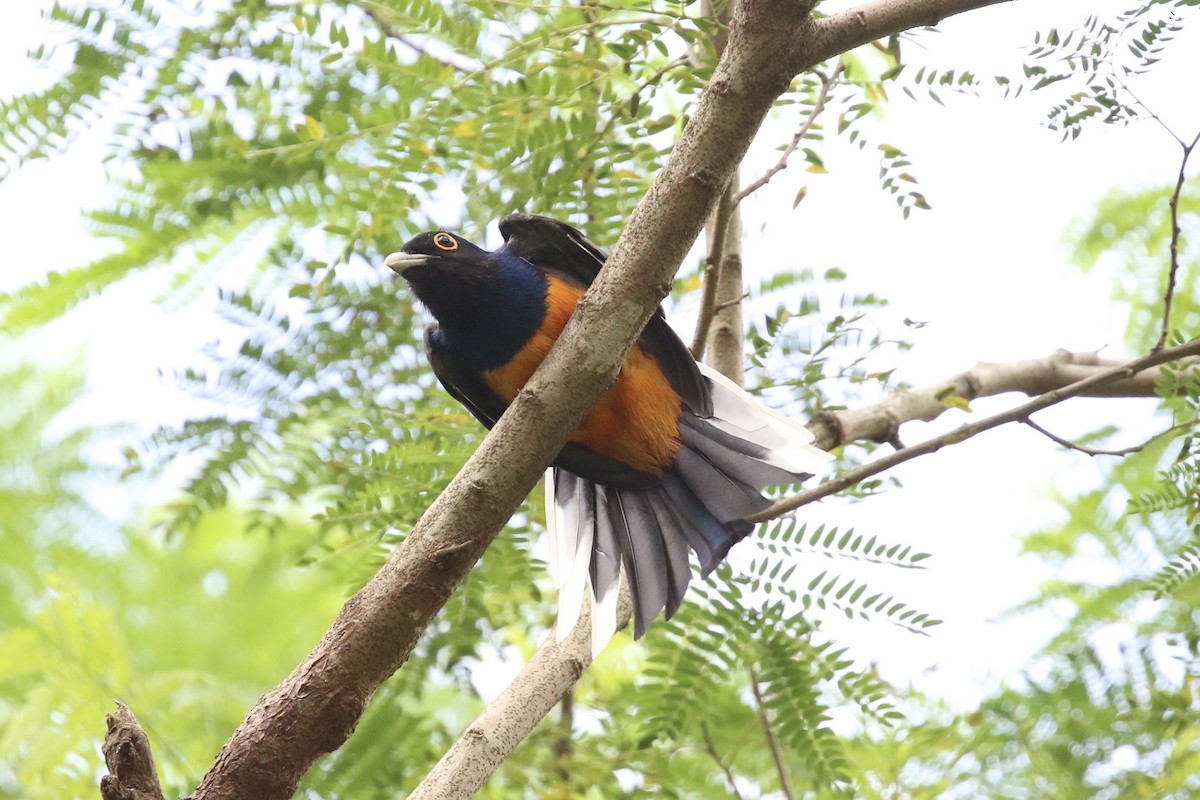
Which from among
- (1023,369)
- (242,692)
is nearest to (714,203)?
(1023,369)

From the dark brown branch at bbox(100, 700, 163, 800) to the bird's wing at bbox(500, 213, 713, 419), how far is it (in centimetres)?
177

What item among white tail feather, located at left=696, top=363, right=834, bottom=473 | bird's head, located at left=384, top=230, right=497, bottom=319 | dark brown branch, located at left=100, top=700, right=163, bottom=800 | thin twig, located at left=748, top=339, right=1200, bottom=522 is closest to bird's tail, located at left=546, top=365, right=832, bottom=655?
white tail feather, located at left=696, top=363, right=834, bottom=473

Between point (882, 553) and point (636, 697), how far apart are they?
802mm

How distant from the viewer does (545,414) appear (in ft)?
8.04

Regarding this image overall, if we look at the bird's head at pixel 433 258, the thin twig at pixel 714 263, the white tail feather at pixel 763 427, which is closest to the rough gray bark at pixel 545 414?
the thin twig at pixel 714 263

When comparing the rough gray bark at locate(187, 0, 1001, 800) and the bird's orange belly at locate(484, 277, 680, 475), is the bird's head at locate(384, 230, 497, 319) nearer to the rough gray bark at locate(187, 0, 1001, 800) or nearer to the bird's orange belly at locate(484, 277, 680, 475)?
the bird's orange belly at locate(484, 277, 680, 475)

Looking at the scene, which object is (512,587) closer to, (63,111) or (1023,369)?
(1023,369)

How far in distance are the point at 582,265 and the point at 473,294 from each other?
336 millimetres

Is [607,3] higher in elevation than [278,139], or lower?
higher

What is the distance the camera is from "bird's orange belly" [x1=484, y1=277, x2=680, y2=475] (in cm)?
354

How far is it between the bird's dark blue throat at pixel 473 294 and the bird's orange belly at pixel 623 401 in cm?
4

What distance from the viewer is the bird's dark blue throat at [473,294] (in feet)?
11.7

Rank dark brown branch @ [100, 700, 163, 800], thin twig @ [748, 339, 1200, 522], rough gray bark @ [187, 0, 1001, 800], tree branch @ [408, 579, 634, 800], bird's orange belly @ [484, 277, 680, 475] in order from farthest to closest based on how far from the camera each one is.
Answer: bird's orange belly @ [484, 277, 680, 475] < thin twig @ [748, 339, 1200, 522] < tree branch @ [408, 579, 634, 800] < rough gray bark @ [187, 0, 1001, 800] < dark brown branch @ [100, 700, 163, 800]

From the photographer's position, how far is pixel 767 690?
324 cm
